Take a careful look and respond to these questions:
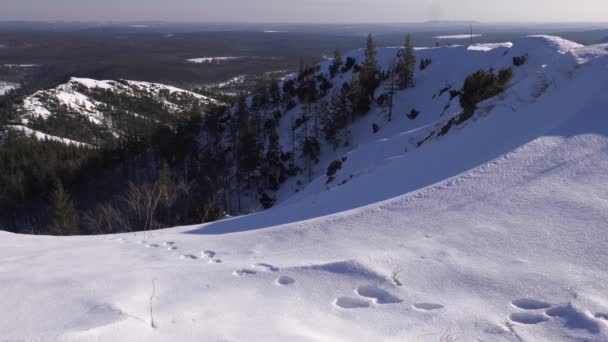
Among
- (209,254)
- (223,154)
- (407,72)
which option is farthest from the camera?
(223,154)

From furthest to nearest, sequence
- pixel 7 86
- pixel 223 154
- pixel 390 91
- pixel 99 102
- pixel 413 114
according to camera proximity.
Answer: pixel 7 86
pixel 99 102
pixel 223 154
pixel 390 91
pixel 413 114

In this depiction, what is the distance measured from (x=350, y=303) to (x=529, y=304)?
198cm

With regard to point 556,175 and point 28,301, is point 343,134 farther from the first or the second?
point 28,301

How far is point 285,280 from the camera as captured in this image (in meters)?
5.01

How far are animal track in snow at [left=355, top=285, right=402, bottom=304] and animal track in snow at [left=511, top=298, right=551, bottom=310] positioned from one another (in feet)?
4.20

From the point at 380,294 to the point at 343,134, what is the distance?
123ft

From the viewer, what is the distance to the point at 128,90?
136 m

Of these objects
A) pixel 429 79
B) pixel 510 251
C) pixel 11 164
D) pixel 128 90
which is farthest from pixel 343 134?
pixel 128 90

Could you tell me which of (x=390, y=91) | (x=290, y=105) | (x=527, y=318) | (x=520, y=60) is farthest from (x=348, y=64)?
(x=527, y=318)

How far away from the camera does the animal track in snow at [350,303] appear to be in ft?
14.4

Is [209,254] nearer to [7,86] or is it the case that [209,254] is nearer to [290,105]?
[290,105]

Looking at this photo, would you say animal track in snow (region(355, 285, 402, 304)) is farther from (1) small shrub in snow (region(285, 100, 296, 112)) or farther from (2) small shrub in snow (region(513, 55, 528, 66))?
(1) small shrub in snow (region(285, 100, 296, 112))

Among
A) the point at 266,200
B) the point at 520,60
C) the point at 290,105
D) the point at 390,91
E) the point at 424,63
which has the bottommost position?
the point at 266,200

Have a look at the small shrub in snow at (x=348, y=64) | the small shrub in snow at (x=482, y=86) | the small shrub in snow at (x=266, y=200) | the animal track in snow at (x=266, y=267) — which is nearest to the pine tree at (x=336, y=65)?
the small shrub in snow at (x=348, y=64)
